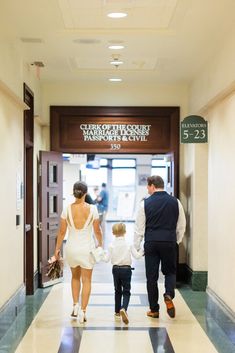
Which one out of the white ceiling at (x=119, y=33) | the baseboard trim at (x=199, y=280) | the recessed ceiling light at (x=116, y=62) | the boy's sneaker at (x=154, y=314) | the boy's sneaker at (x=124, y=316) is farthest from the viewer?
the baseboard trim at (x=199, y=280)

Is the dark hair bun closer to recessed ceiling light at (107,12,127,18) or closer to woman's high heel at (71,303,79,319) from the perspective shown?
woman's high heel at (71,303,79,319)

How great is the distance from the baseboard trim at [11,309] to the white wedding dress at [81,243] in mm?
797

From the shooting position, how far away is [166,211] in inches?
259

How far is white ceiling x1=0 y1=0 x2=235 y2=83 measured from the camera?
17.6 ft

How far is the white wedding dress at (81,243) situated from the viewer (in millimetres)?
6367

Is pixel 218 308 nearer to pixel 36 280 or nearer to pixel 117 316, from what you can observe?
pixel 117 316

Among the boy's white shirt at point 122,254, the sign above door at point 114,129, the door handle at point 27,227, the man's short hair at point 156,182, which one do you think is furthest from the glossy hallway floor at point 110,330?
the sign above door at point 114,129

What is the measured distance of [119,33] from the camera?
20.7ft

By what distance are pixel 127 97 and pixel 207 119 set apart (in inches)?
78.6

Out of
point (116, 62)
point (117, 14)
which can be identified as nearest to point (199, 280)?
point (116, 62)

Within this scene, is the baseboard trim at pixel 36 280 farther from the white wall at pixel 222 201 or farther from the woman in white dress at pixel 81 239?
the white wall at pixel 222 201

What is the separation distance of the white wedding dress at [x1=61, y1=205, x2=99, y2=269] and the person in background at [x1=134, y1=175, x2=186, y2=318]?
541mm

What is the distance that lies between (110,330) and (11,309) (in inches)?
44.7

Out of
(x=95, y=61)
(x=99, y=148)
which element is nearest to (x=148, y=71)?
(x=95, y=61)
